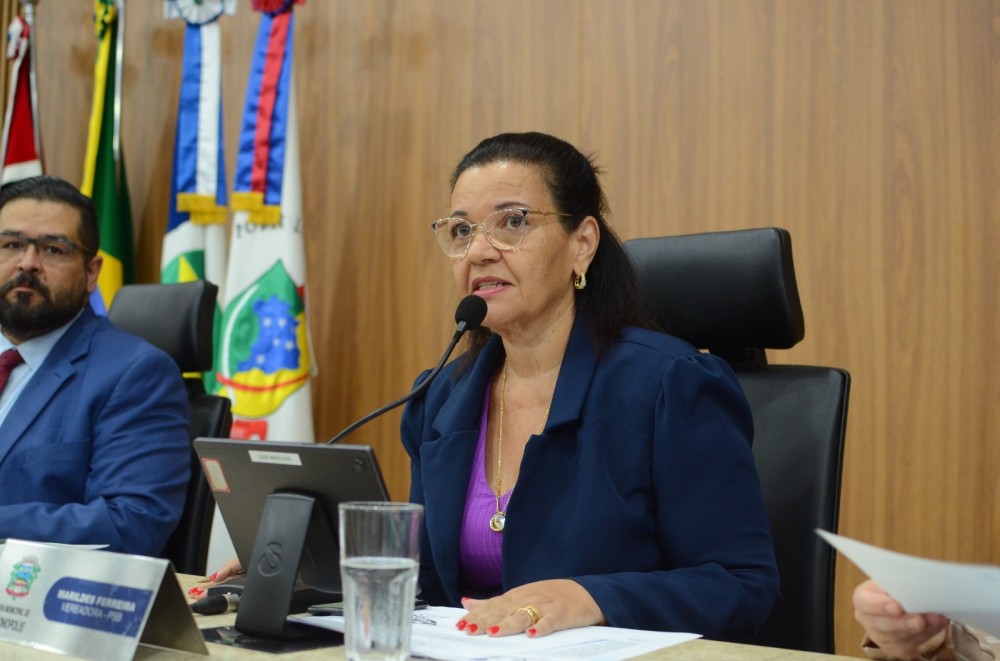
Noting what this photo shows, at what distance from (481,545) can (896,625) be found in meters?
0.74

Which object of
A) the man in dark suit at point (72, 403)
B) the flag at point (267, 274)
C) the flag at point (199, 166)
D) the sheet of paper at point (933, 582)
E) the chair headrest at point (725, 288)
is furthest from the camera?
the flag at point (199, 166)

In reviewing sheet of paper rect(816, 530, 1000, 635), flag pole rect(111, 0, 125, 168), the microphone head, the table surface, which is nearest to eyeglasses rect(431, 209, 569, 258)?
the microphone head

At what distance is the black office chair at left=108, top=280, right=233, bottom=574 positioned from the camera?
2.31m

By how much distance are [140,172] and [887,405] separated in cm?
300

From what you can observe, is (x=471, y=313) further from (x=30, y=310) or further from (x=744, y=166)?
(x=744, y=166)

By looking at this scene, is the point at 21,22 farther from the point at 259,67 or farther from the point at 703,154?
the point at 703,154

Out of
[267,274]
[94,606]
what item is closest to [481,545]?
[94,606]

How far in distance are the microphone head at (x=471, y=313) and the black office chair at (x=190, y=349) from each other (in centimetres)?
95

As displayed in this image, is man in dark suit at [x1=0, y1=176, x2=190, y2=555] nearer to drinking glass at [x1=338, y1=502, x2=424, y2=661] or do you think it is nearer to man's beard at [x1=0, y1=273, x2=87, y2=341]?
man's beard at [x1=0, y1=273, x2=87, y2=341]

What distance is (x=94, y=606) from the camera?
3.57 ft

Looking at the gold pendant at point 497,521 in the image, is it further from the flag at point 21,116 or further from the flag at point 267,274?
the flag at point 21,116

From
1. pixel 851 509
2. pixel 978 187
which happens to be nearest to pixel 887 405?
pixel 851 509

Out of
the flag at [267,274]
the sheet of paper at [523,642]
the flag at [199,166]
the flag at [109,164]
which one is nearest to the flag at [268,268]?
the flag at [267,274]

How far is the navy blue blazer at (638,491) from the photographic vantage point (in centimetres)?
149
